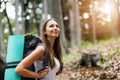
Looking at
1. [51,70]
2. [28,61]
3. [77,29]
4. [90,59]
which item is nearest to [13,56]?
[28,61]

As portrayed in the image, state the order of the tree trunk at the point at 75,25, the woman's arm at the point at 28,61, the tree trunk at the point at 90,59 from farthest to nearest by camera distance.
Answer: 1. the tree trunk at the point at 75,25
2. the tree trunk at the point at 90,59
3. the woman's arm at the point at 28,61

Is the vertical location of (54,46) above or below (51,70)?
above

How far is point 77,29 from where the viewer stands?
3066 cm

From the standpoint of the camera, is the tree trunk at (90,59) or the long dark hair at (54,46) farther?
the tree trunk at (90,59)

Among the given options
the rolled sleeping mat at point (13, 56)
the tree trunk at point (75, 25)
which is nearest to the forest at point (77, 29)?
the tree trunk at point (75, 25)

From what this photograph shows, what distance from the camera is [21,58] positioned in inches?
181

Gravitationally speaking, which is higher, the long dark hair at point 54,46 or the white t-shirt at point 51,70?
the long dark hair at point 54,46

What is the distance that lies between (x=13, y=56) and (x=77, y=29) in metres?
26.2

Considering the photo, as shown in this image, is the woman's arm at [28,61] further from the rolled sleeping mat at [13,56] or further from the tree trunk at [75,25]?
the tree trunk at [75,25]

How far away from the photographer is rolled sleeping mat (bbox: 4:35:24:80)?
4.50 metres

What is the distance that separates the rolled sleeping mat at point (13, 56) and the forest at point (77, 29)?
1911 millimetres

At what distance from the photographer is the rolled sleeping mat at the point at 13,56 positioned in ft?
14.8

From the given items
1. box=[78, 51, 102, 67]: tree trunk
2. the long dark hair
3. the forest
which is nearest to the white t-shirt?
the long dark hair

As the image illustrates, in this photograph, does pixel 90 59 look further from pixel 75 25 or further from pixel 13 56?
pixel 75 25
